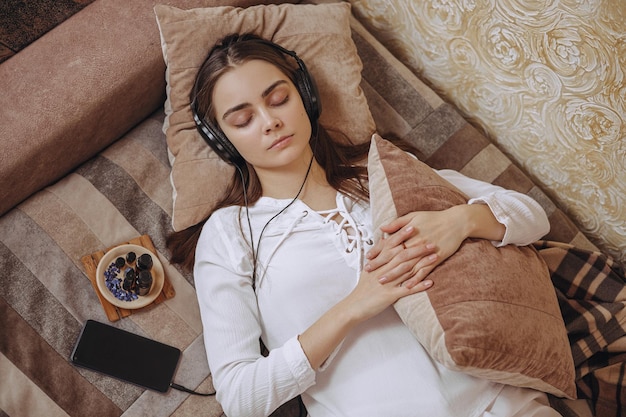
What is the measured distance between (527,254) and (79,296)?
1131 millimetres

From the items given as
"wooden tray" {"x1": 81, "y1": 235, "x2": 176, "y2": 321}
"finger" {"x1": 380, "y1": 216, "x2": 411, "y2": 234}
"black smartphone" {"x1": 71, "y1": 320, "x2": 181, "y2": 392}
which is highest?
"finger" {"x1": 380, "y1": 216, "x2": 411, "y2": 234}

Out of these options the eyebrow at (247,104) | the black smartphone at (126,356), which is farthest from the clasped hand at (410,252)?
the black smartphone at (126,356)

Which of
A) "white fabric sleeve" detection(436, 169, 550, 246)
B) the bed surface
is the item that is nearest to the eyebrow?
the bed surface

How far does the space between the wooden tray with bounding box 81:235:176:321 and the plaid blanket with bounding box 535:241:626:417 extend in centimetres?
103

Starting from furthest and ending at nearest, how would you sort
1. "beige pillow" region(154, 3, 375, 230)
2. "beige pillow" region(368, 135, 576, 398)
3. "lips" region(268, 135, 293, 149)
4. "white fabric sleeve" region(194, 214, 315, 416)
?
"beige pillow" region(154, 3, 375, 230)
"lips" region(268, 135, 293, 149)
"white fabric sleeve" region(194, 214, 315, 416)
"beige pillow" region(368, 135, 576, 398)

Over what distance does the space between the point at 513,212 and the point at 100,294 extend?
3.47 ft

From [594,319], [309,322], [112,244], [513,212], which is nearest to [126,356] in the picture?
[112,244]

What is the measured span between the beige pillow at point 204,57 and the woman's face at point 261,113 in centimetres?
16

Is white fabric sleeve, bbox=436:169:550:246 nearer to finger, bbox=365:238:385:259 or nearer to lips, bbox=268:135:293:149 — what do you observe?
finger, bbox=365:238:385:259

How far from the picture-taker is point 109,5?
1458 millimetres

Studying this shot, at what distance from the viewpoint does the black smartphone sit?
131 centimetres

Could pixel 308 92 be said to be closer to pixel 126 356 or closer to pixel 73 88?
pixel 73 88

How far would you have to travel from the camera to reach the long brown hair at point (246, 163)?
4.34 ft

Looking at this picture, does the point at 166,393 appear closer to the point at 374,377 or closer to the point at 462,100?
the point at 374,377
